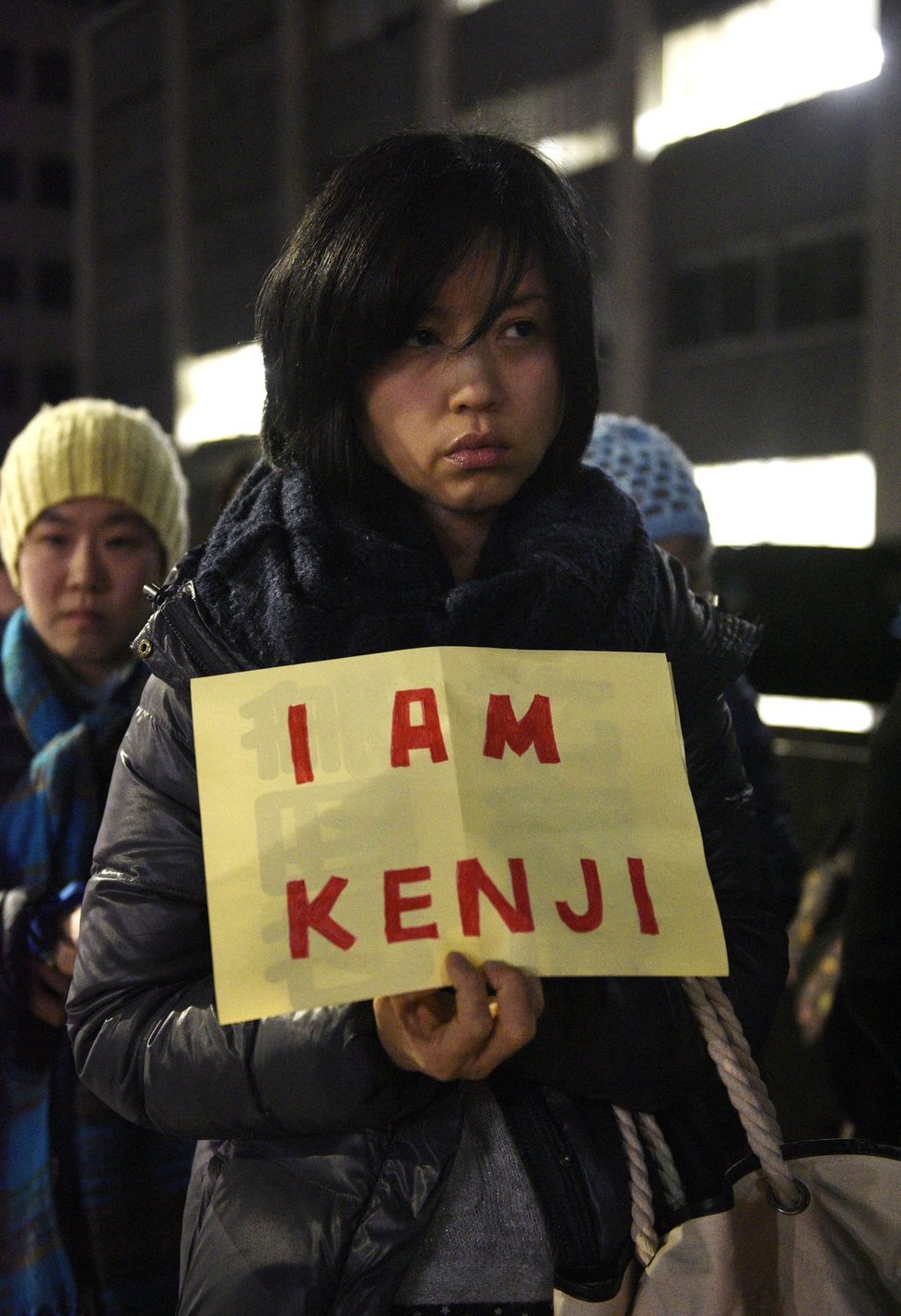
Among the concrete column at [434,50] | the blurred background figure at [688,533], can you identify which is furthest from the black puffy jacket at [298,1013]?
the concrete column at [434,50]

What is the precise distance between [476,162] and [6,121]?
140 ft

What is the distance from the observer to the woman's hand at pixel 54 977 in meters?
1.78

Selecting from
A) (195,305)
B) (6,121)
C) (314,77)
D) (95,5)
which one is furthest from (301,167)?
(6,121)

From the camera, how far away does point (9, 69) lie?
129 feet

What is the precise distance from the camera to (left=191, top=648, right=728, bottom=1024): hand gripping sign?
3.35 ft

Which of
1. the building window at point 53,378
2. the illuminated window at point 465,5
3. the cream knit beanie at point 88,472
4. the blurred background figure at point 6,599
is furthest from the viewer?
the building window at point 53,378

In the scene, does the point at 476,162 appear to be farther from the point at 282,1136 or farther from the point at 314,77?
the point at 314,77

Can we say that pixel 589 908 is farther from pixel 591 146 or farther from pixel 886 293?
pixel 591 146

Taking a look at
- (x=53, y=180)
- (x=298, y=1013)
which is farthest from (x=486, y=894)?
(x=53, y=180)

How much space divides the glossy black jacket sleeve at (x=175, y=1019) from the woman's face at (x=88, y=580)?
0.90 metres

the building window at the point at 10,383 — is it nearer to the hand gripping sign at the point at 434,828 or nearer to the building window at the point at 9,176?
the building window at the point at 9,176

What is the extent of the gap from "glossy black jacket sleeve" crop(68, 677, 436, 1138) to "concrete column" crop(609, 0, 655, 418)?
15313 mm

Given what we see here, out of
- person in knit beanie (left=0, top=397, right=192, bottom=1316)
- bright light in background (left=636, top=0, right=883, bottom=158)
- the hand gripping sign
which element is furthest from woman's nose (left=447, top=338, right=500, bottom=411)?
A: bright light in background (left=636, top=0, right=883, bottom=158)

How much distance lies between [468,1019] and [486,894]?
0.32 ft
